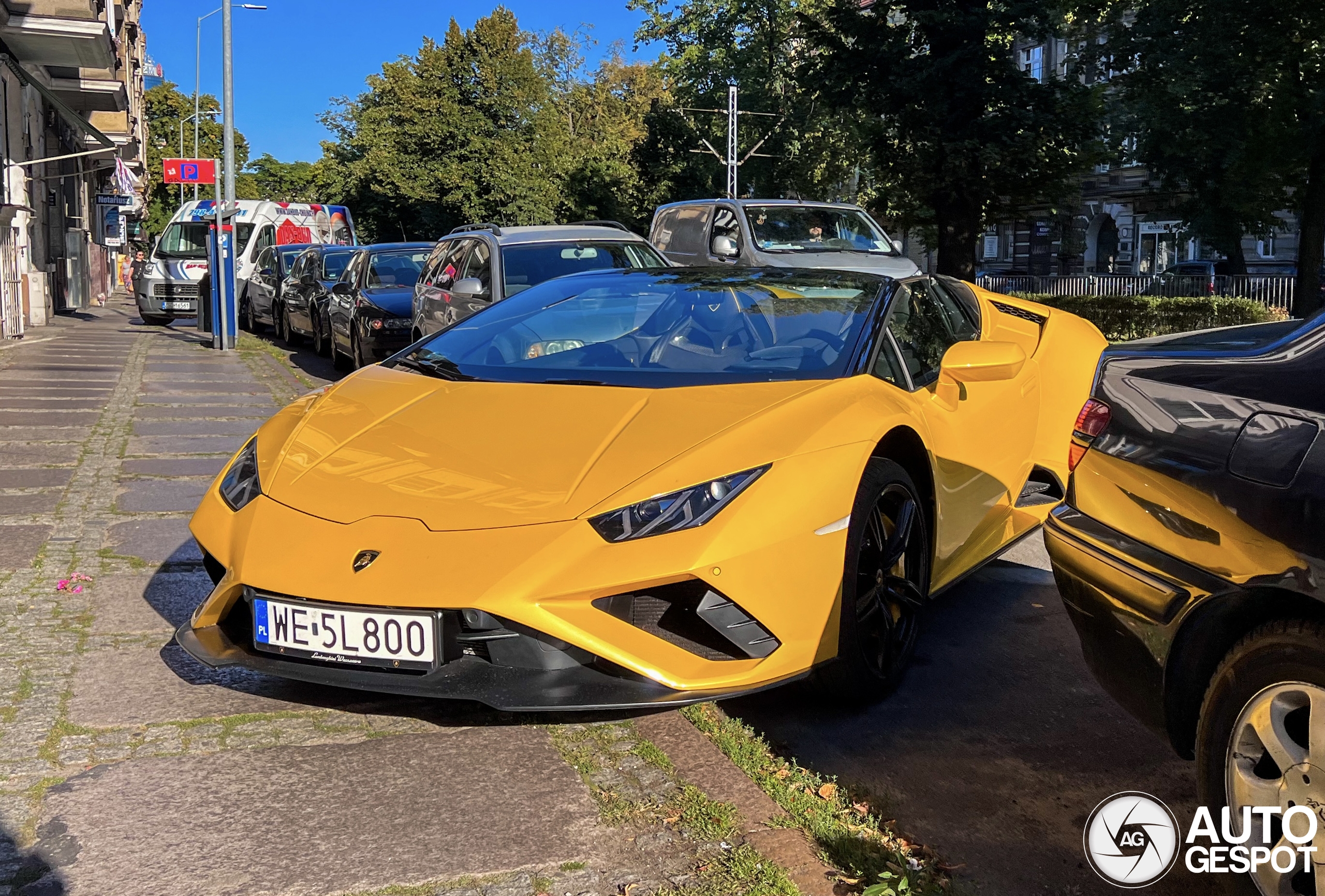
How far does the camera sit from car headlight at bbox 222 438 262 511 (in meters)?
3.97

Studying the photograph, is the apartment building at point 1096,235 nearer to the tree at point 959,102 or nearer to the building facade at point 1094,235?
the building facade at point 1094,235

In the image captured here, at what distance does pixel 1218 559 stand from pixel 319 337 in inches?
631

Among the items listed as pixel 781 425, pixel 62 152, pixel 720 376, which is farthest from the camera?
pixel 62 152

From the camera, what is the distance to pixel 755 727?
3889mm

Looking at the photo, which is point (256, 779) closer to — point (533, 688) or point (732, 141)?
point (533, 688)

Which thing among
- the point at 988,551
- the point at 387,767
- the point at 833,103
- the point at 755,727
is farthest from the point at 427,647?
the point at 833,103

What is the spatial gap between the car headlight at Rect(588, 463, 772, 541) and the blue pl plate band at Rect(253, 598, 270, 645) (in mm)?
950

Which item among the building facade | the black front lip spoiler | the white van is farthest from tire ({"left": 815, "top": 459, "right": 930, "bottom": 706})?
the building facade

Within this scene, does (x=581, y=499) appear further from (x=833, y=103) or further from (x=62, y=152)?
(x=62, y=152)

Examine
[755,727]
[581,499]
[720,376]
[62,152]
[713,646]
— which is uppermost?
[62,152]

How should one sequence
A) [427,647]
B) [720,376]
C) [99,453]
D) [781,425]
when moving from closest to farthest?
1. [427,647]
2. [781,425]
3. [720,376]
4. [99,453]

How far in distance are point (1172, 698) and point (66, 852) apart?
2527mm

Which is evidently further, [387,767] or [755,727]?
[755,727]

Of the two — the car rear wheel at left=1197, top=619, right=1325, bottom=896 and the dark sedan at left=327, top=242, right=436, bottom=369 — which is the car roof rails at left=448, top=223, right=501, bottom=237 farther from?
the car rear wheel at left=1197, top=619, right=1325, bottom=896
